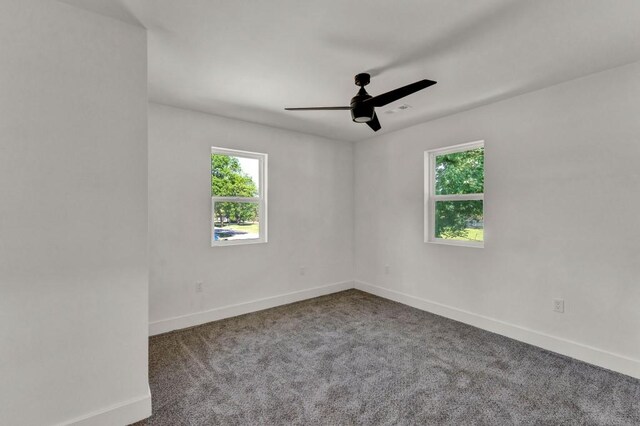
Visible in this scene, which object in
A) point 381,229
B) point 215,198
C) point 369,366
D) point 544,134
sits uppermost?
point 544,134

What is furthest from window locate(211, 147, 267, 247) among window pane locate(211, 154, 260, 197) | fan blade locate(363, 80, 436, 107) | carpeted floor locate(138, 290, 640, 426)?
fan blade locate(363, 80, 436, 107)

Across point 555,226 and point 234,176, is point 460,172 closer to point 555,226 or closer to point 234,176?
point 555,226

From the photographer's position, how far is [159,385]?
223 centimetres

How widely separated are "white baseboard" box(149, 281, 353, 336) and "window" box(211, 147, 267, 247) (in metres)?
0.80

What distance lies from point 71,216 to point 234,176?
2.23 m

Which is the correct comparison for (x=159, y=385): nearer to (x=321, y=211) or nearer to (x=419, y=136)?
(x=321, y=211)

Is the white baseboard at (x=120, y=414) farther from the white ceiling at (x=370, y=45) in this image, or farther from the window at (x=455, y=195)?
the window at (x=455, y=195)

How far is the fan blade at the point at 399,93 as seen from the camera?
2.04 m

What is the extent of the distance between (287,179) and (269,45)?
2.26 m

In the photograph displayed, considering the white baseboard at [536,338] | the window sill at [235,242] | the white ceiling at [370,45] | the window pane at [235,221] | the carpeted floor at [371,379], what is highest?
the white ceiling at [370,45]

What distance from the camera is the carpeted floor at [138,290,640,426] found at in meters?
1.93

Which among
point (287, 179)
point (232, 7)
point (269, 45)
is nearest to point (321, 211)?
point (287, 179)

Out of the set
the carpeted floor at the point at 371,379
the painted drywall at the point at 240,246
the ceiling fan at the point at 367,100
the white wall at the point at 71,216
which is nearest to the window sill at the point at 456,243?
the carpeted floor at the point at 371,379

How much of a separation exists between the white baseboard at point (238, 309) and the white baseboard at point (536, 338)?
109 centimetres
